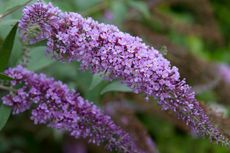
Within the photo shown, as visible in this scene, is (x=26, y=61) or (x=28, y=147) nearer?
(x=26, y=61)

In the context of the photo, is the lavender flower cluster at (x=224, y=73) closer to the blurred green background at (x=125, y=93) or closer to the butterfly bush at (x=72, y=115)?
the blurred green background at (x=125, y=93)

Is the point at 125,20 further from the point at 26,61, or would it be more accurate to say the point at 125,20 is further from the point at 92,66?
the point at 92,66

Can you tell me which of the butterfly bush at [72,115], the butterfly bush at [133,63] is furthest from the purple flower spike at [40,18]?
the butterfly bush at [72,115]

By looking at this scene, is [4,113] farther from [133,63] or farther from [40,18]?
[133,63]

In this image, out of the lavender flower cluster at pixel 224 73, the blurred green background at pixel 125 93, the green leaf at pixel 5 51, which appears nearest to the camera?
the green leaf at pixel 5 51

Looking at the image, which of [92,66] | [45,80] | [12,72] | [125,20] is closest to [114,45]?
[92,66]

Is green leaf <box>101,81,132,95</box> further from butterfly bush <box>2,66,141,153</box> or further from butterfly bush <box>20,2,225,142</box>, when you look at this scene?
butterfly bush <box>20,2,225,142</box>

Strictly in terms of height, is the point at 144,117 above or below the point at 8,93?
above
